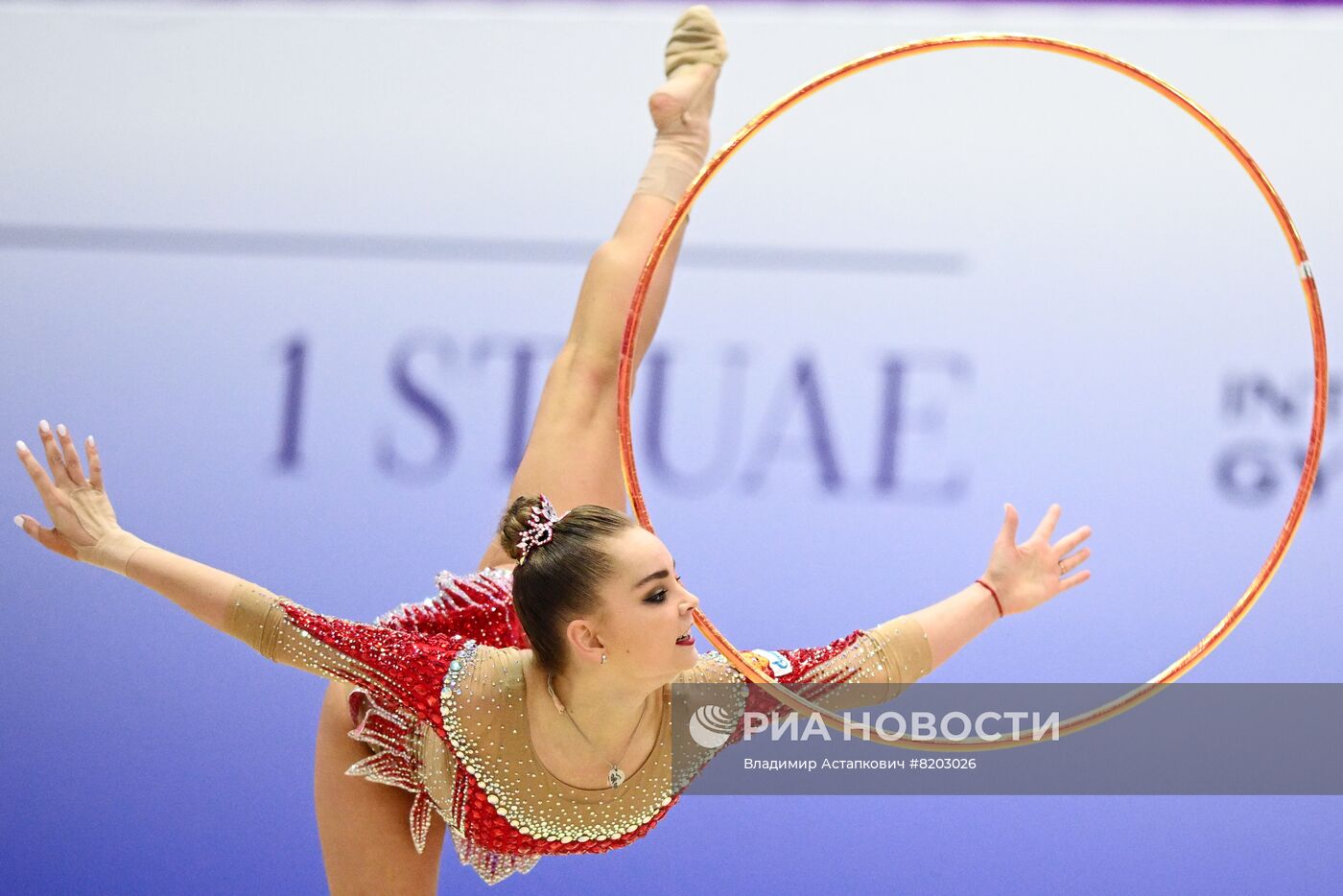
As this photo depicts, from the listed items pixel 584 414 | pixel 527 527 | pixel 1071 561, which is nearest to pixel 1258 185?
pixel 1071 561

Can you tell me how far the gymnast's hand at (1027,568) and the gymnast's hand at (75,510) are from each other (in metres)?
1.30

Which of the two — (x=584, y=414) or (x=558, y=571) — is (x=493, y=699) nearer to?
(x=558, y=571)

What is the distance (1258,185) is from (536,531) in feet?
4.17

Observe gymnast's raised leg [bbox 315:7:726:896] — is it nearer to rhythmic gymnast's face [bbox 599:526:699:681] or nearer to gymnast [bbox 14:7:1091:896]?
gymnast [bbox 14:7:1091:896]

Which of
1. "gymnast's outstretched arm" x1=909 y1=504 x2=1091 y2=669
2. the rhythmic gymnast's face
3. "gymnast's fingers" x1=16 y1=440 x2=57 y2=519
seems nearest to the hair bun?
the rhythmic gymnast's face

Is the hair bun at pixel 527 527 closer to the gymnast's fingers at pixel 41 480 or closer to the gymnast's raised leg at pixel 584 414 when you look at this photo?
the gymnast's raised leg at pixel 584 414

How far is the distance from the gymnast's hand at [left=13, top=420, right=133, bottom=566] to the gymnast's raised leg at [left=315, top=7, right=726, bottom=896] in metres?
0.47

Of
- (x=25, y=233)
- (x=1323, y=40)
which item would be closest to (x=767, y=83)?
(x=1323, y=40)

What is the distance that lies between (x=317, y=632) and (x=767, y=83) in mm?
2111

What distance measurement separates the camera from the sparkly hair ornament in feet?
7.39

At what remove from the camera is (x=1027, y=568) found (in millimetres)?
2383

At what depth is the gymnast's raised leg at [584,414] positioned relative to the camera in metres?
2.55

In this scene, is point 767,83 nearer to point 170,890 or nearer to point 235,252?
point 235,252

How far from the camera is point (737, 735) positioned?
2385 mm
